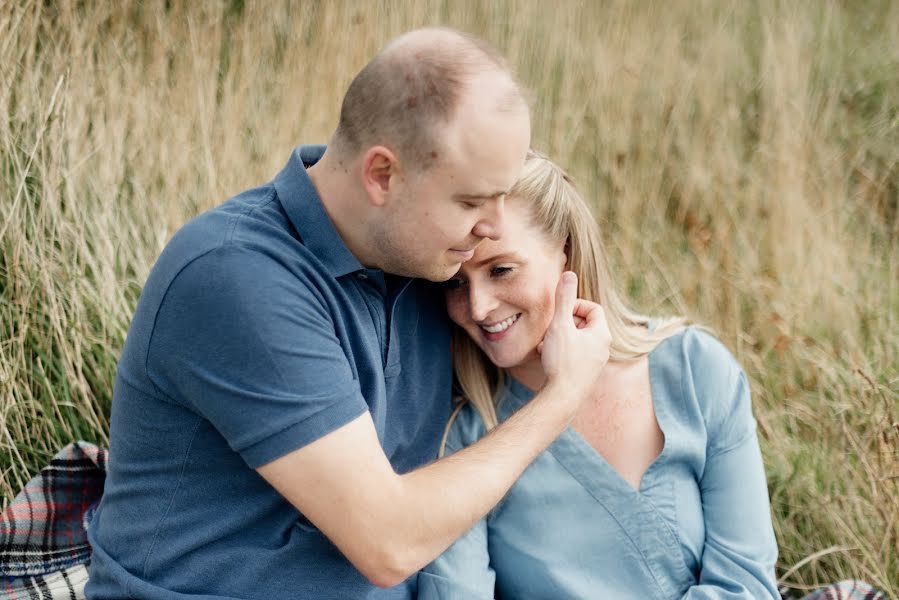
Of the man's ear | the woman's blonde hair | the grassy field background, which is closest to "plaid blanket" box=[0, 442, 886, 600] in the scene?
the grassy field background

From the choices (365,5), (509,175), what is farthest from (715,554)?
(365,5)

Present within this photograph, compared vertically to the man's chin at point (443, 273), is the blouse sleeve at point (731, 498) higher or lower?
lower

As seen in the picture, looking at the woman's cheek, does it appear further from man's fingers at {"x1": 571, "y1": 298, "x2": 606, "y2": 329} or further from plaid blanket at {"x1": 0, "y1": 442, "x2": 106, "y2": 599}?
plaid blanket at {"x1": 0, "y1": 442, "x2": 106, "y2": 599}

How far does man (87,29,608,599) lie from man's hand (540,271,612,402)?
0.02 m

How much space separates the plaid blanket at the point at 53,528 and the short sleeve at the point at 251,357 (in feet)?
3.33

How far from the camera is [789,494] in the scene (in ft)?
10.6

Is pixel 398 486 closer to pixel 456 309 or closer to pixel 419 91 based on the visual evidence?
pixel 456 309

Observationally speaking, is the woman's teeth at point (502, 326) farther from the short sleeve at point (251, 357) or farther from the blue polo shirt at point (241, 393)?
the short sleeve at point (251, 357)

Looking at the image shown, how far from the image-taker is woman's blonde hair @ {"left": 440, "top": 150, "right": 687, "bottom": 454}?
2600 millimetres

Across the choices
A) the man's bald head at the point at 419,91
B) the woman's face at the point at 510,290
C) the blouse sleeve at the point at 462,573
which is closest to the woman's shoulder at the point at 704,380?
the woman's face at the point at 510,290

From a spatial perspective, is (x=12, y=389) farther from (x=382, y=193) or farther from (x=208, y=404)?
(x=382, y=193)

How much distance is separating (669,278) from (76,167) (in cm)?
245

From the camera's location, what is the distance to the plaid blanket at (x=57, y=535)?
2611 millimetres

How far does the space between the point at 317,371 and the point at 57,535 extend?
127 centimetres
